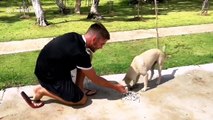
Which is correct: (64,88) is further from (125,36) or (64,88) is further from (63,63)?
(125,36)

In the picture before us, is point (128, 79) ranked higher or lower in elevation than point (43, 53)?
lower

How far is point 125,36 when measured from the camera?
468 inches

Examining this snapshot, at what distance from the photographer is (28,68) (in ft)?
27.7

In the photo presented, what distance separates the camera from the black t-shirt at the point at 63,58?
5633 millimetres

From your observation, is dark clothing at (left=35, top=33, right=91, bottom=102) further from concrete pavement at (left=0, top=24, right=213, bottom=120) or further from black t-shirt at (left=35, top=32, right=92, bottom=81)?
concrete pavement at (left=0, top=24, right=213, bottom=120)

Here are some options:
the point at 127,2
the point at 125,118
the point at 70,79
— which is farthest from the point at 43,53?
the point at 127,2

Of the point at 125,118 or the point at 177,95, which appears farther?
the point at 177,95

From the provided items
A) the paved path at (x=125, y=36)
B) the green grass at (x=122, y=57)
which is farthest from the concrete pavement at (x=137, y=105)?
the paved path at (x=125, y=36)

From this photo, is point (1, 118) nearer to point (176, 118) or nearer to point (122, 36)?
point (176, 118)

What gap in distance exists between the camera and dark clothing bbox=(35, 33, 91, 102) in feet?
18.5

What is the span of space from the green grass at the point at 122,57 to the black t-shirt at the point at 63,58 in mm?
1505

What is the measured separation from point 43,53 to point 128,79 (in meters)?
1.64

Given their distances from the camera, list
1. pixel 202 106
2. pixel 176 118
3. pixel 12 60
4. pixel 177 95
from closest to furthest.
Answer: pixel 176 118 → pixel 202 106 → pixel 177 95 → pixel 12 60

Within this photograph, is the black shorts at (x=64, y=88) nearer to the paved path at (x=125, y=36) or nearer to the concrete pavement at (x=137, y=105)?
the concrete pavement at (x=137, y=105)
